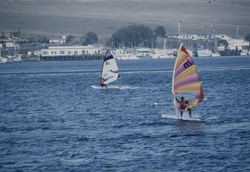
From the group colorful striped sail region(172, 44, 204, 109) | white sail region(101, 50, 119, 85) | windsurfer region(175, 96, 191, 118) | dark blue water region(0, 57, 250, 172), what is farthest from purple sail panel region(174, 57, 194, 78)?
white sail region(101, 50, 119, 85)

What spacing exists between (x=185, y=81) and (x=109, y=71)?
47.8 m

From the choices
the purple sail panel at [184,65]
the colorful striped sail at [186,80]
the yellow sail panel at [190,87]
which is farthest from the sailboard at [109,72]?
the yellow sail panel at [190,87]

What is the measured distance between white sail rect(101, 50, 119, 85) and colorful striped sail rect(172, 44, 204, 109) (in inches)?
1822

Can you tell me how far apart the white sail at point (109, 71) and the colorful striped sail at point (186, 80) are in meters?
46.3

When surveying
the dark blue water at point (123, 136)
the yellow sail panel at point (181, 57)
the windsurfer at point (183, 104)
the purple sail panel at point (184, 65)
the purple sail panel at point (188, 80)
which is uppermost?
the yellow sail panel at point (181, 57)

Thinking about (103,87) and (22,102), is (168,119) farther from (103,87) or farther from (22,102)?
(103,87)

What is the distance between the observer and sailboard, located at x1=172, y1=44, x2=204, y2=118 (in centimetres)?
6475

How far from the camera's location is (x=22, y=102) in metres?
94.1

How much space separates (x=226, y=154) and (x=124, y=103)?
39.0m

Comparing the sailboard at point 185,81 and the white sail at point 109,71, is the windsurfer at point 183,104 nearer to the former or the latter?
the sailboard at point 185,81

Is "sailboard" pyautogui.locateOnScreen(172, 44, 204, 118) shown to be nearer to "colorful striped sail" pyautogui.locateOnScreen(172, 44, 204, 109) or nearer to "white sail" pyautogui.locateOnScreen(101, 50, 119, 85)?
"colorful striped sail" pyautogui.locateOnScreen(172, 44, 204, 109)

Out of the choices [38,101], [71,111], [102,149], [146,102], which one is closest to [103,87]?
[38,101]

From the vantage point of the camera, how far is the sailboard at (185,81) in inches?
2549

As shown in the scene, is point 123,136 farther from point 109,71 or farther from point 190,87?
point 109,71
